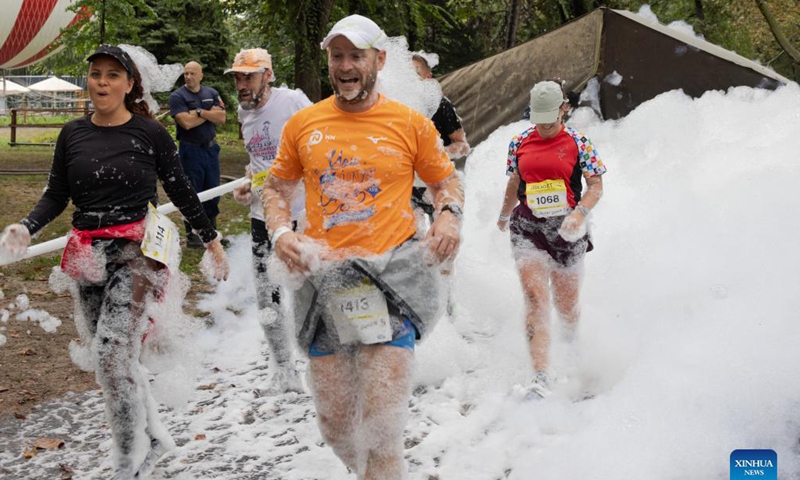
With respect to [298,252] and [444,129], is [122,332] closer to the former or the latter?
[298,252]

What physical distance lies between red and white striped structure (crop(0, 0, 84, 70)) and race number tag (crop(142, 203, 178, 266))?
1024 cm

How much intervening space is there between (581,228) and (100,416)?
10.1ft

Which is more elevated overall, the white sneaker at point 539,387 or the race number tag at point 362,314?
the race number tag at point 362,314

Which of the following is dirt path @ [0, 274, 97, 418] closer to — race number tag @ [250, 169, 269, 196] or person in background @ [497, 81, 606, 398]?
race number tag @ [250, 169, 269, 196]

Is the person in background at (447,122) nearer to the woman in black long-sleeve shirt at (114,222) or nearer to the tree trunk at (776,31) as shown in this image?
the woman in black long-sleeve shirt at (114,222)

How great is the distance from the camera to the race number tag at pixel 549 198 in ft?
17.0

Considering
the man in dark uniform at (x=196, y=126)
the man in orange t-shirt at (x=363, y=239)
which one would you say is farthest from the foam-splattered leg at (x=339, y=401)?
the man in dark uniform at (x=196, y=126)

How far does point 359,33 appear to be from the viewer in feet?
10.5

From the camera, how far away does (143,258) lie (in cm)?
391

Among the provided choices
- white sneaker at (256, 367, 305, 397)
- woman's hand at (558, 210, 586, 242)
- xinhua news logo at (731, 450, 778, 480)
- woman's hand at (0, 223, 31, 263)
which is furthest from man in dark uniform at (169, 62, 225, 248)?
xinhua news logo at (731, 450, 778, 480)

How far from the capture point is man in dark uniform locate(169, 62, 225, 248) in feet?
29.9

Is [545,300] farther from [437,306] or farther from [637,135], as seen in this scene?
[637,135]

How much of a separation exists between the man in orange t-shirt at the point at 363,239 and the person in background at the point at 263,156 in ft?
6.00

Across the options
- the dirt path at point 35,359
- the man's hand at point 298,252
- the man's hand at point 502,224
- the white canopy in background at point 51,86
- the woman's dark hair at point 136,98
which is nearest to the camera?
the man's hand at point 298,252
